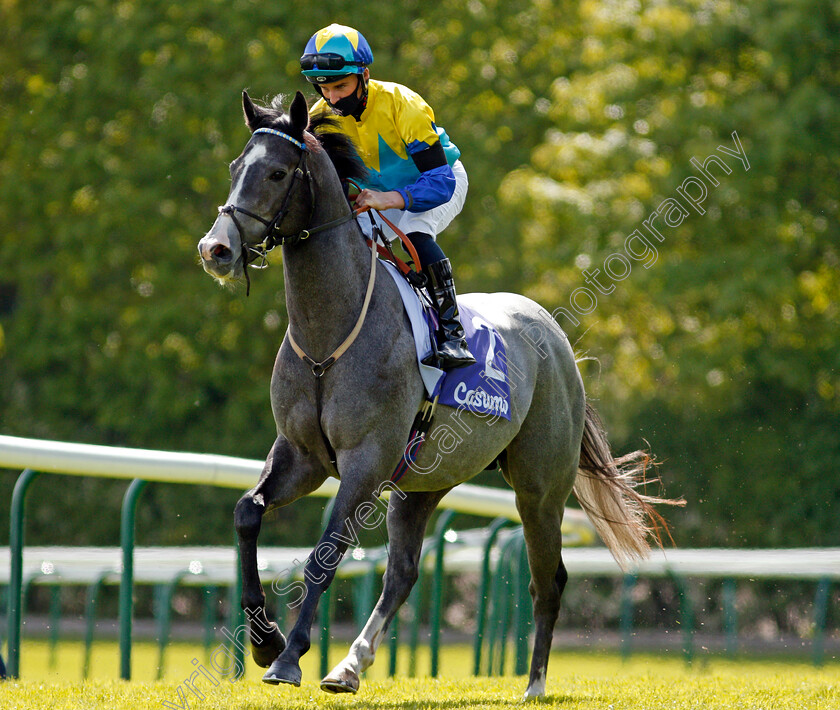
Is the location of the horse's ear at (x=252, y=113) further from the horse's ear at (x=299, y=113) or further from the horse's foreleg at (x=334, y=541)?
the horse's foreleg at (x=334, y=541)

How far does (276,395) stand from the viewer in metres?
4.45

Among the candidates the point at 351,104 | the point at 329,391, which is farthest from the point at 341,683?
the point at 351,104

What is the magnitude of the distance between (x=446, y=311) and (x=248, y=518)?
1187 mm

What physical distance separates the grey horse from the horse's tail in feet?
3.20

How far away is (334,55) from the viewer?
446cm

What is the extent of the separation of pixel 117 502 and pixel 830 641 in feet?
28.0

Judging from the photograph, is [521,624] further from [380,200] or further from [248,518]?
[380,200]

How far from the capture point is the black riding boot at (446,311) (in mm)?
4770

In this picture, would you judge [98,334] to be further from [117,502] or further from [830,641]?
[830,641]

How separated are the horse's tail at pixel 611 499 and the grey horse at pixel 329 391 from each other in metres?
0.97

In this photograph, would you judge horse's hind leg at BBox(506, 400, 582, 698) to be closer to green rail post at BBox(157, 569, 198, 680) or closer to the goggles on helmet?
the goggles on helmet

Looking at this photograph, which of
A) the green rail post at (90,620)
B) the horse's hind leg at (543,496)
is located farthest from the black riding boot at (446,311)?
the green rail post at (90,620)

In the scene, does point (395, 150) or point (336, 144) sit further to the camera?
point (395, 150)

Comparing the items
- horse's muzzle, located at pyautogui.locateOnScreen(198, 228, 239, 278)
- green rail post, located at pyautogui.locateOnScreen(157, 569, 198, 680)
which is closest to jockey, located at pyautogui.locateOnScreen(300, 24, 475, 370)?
horse's muzzle, located at pyautogui.locateOnScreen(198, 228, 239, 278)
